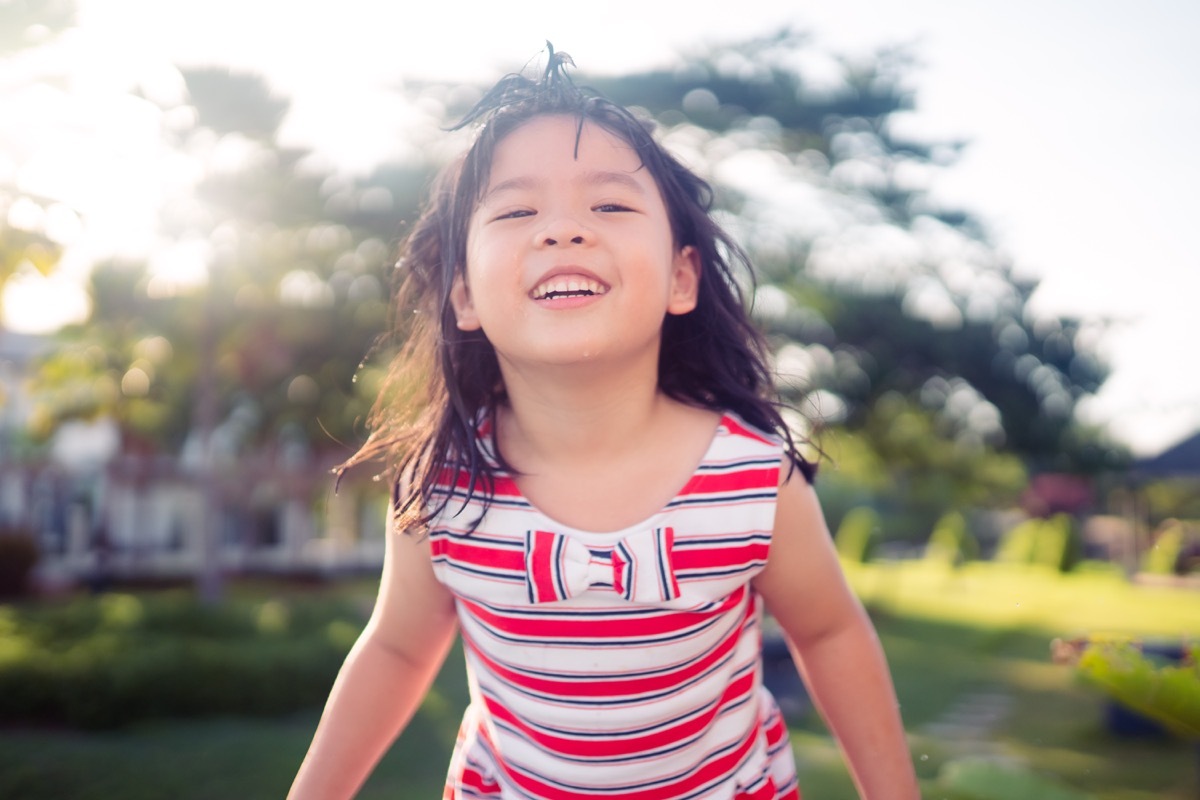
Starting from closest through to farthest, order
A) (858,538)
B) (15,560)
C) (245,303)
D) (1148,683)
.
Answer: (1148,683)
(245,303)
(15,560)
(858,538)

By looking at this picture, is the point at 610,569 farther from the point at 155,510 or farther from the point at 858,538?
the point at 155,510

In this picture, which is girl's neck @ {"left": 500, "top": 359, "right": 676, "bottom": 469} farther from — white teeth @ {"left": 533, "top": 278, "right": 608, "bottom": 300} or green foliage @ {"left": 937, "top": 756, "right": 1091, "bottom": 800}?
green foliage @ {"left": 937, "top": 756, "right": 1091, "bottom": 800}

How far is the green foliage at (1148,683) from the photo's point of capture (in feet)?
7.38

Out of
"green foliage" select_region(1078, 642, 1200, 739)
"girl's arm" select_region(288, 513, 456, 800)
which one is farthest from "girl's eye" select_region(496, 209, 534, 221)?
"green foliage" select_region(1078, 642, 1200, 739)

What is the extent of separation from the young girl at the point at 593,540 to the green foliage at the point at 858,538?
13.8 meters

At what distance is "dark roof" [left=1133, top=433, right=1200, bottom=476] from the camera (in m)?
16.3

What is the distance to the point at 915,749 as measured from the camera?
6.66 metres

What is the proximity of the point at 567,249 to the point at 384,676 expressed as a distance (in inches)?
27.0

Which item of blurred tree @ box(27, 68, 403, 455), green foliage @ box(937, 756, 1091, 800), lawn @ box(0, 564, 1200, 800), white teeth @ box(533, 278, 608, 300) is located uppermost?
blurred tree @ box(27, 68, 403, 455)

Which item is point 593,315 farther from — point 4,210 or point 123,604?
point 123,604

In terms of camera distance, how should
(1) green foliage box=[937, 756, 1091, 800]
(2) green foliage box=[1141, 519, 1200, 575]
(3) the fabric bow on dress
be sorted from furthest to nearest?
(2) green foliage box=[1141, 519, 1200, 575] → (1) green foliage box=[937, 756, 1091, 800] → (3) the fabric bow on dress

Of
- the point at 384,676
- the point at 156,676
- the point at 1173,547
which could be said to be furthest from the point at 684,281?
the point at 1173,547

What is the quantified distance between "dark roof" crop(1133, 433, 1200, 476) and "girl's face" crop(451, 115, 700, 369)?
16.4 meters

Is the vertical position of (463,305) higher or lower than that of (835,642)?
higher
